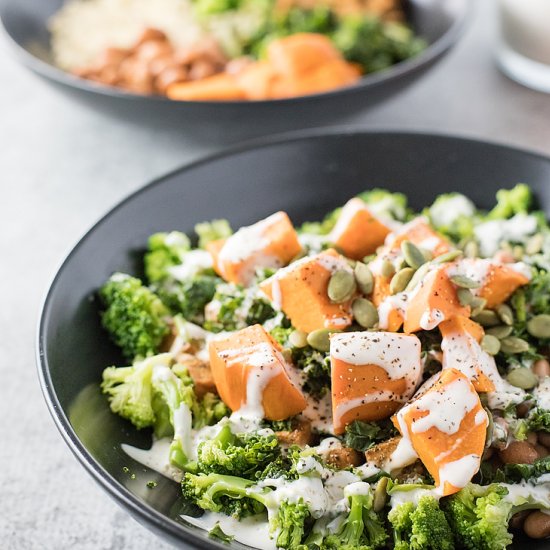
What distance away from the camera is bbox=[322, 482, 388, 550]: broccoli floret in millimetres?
1904

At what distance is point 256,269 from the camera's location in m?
2.58

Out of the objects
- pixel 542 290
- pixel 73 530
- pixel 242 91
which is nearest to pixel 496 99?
pixel 242 91

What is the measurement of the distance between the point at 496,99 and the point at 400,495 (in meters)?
2.71

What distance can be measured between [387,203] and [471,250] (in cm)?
38

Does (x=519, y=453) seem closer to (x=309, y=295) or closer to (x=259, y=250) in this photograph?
(x=309, y=295)

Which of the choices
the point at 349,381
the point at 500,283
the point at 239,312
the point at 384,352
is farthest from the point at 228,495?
the point at 500,283

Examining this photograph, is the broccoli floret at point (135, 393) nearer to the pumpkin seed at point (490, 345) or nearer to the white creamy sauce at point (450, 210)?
the pumpkin seed at point (490, 345)

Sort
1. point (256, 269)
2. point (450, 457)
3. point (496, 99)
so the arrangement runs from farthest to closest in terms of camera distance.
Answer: point (496, 99)
point (256, 269)
point (450, 457)

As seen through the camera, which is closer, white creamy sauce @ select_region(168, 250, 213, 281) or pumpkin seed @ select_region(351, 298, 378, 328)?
pumpkin seed @ select_region(351, 298, 378, 328)

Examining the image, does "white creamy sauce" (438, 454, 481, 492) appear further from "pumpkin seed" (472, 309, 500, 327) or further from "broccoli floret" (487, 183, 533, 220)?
"broccoli floret" (487, 183, 533, 220)

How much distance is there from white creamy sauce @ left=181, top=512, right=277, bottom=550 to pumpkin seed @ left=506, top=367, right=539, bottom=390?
0.75 m

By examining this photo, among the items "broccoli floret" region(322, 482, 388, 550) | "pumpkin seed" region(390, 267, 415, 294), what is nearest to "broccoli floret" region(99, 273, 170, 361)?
"pumpkin seed" region(390, 267, 415, 294)

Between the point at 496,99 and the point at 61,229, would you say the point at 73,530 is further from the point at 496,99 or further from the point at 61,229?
the point at 496,99

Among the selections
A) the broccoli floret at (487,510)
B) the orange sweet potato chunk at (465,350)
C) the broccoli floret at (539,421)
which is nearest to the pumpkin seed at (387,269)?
the orange sweet potato chunk at (465,350)
